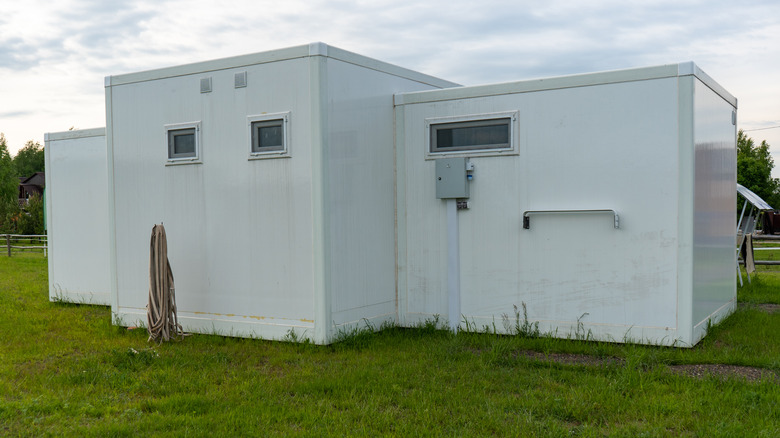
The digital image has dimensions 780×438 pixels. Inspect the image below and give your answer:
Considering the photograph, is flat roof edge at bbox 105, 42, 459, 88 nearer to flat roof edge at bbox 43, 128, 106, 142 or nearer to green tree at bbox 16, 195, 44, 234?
flat roof edge at bbox 43, 128, 106, 142

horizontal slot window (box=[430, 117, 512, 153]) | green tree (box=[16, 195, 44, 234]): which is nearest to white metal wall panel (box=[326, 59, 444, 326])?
horizontal slot window (box=[430, 117, 512, 153])

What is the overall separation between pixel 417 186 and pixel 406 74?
1449 millimetres

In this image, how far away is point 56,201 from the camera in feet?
37.0

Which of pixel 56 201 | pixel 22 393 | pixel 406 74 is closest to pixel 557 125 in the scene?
pixel 406 74

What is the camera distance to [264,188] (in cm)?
768

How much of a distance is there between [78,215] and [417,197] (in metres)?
5.91

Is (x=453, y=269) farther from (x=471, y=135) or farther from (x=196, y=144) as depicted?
(x=196, y=144)

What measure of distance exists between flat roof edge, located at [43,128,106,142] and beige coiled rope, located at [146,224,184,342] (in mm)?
3684

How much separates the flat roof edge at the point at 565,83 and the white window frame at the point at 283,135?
1.48 metres

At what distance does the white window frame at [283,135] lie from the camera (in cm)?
747

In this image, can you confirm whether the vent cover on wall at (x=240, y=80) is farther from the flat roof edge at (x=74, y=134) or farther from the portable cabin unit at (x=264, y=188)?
the flat roof edge at (x=74, y=134)

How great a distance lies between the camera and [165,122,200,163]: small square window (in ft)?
26.8

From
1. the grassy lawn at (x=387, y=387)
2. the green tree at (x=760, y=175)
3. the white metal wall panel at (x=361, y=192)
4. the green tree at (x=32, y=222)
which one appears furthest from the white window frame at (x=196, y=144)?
the green tree at (x=760, y=175)

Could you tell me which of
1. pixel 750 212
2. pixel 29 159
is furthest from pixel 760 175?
pixel 29 159
